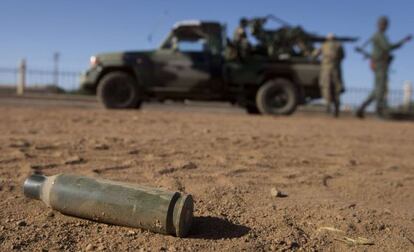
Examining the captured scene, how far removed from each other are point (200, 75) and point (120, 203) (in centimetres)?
774

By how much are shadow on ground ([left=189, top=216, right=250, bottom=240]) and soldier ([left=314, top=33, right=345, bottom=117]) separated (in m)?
7.74

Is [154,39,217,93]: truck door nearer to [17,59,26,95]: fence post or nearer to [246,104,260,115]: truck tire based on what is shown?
[246,104,260,115]: truck tire

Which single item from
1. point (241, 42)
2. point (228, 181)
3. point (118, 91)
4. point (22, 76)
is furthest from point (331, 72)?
point (22, 76)

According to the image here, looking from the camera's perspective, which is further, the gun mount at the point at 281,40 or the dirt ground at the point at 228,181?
the gun mount at the point at 281,40

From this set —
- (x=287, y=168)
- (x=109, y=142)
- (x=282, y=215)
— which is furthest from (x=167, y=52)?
(x=282, y=215)

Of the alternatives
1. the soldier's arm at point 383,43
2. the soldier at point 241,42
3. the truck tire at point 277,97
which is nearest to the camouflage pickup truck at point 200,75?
the truck tire at point 277,97

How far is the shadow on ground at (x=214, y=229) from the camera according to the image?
2.64 meters

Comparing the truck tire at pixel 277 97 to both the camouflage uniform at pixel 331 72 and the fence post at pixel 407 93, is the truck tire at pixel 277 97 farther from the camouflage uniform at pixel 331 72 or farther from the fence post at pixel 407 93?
the fence post at pixel 407 93

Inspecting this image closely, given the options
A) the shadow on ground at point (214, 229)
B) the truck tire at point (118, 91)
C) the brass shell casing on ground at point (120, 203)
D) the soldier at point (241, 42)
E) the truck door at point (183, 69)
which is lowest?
the shadow on ground at point (214, 229)

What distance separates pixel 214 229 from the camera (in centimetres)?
273

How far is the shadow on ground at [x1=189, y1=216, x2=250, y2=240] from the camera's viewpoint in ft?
8.68

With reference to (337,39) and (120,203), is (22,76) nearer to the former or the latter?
(337,39)

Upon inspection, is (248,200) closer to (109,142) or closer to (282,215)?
(282,215)

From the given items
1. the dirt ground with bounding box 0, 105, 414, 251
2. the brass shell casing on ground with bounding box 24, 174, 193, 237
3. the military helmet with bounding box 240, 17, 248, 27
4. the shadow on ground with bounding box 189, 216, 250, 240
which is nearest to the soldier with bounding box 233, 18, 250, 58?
the military helmet with bounding box 240, 17, 248, 27
